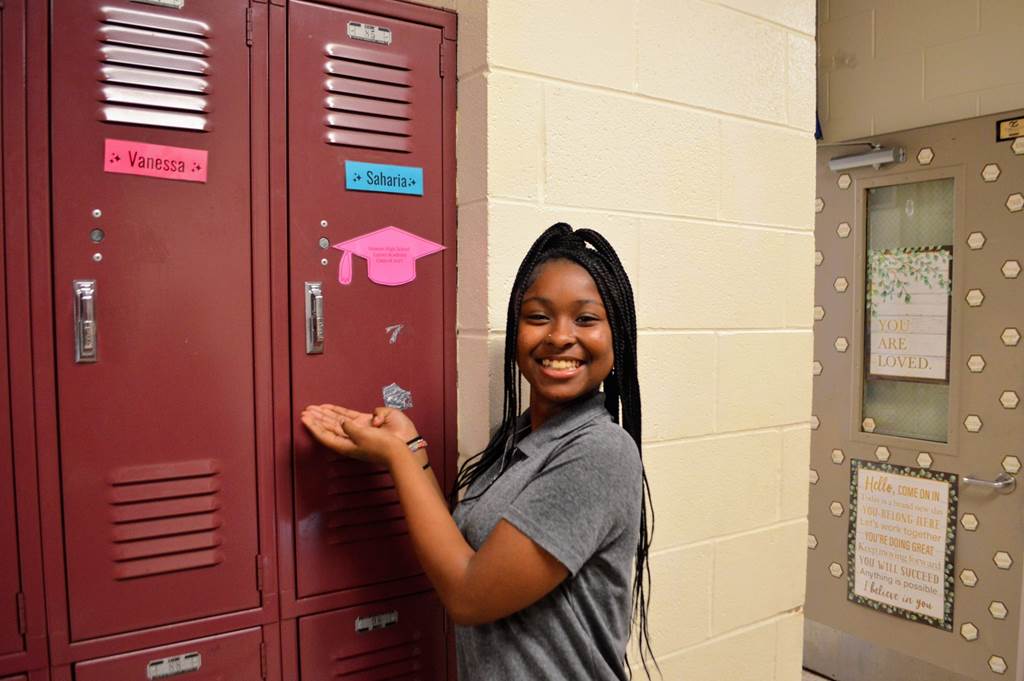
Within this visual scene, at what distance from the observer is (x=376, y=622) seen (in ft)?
4.42

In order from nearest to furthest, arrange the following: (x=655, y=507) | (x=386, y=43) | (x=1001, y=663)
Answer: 1. (x=386, y=43)
2. (x=655, y=507)
3. (x=1001, y=663)

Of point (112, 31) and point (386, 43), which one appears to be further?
point (386, 43)

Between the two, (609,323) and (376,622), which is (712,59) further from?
(376,622)

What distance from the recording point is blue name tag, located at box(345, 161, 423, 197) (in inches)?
50.8

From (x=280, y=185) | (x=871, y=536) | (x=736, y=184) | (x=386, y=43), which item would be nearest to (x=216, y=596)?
(x=280, y=185)

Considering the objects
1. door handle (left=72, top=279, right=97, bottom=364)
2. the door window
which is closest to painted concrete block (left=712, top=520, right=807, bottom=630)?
the door window

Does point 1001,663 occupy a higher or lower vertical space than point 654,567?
lower

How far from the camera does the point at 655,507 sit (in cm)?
158

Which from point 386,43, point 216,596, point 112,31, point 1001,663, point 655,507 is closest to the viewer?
point 112,31

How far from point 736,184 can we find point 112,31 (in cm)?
125

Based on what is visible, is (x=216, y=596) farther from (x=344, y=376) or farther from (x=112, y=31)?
(x=112, y=31)

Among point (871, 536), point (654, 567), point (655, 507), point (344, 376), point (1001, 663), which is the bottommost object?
point (1001, 663)

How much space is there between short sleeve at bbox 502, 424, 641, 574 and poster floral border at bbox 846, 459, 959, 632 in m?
2.02

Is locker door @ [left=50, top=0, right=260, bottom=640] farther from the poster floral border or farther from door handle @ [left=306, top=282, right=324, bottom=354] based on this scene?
the poster floral border
